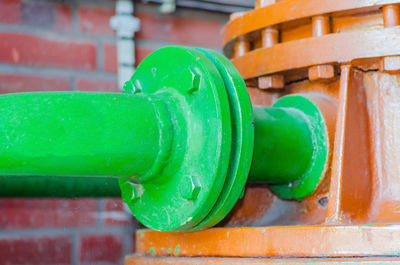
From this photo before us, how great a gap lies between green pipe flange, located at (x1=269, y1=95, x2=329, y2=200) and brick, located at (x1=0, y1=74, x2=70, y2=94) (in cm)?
84

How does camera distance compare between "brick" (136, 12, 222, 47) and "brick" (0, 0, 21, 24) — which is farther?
"brick" (136, 12, 222, 47)

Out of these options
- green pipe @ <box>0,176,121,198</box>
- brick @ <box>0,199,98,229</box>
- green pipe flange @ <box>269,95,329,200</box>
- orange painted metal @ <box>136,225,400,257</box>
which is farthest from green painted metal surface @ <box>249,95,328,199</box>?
brick @ <box>0,199,98,229</box>

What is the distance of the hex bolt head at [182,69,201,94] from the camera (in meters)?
0.68

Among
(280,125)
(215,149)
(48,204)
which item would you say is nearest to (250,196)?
(280,125)

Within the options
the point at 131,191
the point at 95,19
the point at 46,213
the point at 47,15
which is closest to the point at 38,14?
the point at 47,15

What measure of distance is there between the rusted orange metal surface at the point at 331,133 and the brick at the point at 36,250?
2.15ft

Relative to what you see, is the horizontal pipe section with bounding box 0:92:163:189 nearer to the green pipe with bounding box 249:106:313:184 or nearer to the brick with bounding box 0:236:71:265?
the green pipe with bounding box 249:106:313:184

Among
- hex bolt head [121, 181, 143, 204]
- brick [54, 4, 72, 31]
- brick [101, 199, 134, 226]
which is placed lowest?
brick [101, 199, 134, 226]

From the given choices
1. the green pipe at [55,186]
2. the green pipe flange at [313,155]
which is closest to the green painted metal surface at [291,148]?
the green pipe flange at [313,155]

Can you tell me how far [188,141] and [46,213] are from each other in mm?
900

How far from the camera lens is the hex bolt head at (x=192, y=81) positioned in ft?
2.24

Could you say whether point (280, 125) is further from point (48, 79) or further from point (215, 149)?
point (48, 79)

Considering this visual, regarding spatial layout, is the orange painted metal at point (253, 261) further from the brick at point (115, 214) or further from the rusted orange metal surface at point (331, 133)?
the brick at point (115, 214)

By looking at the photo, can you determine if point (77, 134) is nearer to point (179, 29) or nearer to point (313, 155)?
point (313, 155)
